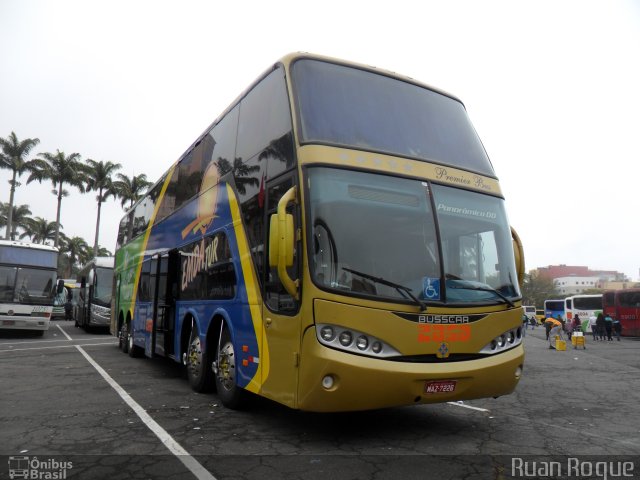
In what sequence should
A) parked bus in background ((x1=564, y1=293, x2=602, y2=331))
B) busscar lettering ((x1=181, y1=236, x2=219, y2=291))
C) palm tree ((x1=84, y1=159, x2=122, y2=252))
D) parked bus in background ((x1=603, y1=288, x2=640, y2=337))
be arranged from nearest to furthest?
1. busscar lettering ((x1=181, y1=236, x2=219, y2=291))
2. parked bus in background ((x1=603, y1=288, x2=640, y2=337))
3. parked bus in background ((x1=564, y1=293, x2=602, y2=331))
4. palm tree ((x1=84, y1=159, x2=122, y2=252))

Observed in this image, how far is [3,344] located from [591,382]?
17.3 metres

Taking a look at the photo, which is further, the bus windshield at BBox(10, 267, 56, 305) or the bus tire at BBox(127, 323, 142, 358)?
the bus windshield at BBox(10, 267, 56, 305)

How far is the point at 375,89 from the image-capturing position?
631 centimetres

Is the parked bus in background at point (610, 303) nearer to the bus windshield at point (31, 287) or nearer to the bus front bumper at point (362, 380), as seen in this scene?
the bus windshield at point (31, 287)

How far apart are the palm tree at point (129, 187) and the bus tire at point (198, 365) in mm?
51347

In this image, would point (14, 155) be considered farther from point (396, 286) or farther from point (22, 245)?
point (396, 286)

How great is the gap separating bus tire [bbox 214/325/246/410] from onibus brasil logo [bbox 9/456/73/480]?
2361 millimetres

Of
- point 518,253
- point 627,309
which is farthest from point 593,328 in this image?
point 518,253

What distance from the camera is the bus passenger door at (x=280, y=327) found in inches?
199

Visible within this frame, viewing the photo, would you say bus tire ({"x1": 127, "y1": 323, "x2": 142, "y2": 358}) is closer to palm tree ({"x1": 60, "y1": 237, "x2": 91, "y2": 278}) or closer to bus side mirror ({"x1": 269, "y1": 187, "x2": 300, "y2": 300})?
bus side mirror ({"x1": 269, "y1": 187, "x2": 300, "y2": 300})

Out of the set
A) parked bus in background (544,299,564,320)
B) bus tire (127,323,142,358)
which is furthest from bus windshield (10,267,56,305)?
parked bus in background (544,299,564,320)

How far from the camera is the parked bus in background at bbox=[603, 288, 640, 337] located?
99.9 ft

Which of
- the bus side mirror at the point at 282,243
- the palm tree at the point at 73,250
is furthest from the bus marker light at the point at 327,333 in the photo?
the palm tree at the point at 73,250

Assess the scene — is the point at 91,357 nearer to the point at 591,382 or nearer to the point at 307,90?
the point at 307,90
